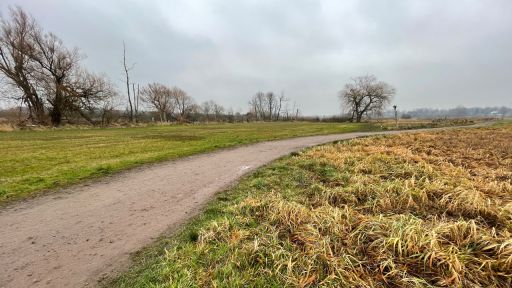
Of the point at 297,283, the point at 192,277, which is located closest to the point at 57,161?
the point at 192,277

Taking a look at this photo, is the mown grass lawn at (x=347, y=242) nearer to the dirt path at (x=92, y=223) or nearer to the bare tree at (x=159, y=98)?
the dirt path at (x=92, y=223)

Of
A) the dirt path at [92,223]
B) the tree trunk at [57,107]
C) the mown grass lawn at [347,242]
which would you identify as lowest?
the dirt path at [92,223]

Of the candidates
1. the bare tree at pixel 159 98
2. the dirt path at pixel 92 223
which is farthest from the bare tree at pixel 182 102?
the dirt path at pixel 92 223

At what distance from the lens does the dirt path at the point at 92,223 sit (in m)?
3.25

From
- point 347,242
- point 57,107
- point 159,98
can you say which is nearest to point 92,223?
point 347,242

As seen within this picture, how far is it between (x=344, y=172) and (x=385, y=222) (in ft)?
12.8

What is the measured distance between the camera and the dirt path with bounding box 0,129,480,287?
3.25 m

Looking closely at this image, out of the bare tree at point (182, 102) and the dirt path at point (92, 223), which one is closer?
the dirt path at point (92, 223)

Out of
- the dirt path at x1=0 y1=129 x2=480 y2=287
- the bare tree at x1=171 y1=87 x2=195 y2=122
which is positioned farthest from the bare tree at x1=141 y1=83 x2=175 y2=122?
the dirt path at x1=0 y1=129 x2=480 y2=287

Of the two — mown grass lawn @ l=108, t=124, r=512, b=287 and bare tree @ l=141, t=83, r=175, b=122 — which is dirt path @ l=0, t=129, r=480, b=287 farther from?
bare tree @ l=141, t=83, r=175, b=122

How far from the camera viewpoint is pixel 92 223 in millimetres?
4648

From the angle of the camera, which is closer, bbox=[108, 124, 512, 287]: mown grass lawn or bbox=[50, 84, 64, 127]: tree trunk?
bbox=[108, 124, 512, 287]: mown grass lawn

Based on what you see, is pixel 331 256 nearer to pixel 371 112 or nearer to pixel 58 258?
pixel 58 258

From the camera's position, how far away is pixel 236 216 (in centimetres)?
451
